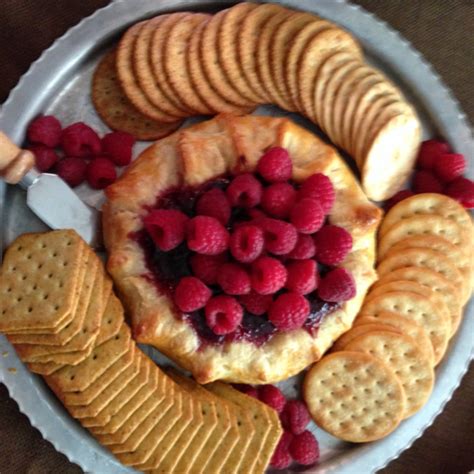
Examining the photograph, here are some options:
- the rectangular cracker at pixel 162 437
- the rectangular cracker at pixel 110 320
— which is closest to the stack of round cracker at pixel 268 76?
the rectangular cracker at pixel 110 320

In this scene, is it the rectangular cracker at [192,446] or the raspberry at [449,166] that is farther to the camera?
the raspberry at [449,166]

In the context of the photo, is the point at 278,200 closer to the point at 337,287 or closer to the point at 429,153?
the point at 337,287

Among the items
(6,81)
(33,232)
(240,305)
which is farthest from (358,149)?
(6,81)

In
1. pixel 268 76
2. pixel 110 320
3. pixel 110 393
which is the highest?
pixel 268 76

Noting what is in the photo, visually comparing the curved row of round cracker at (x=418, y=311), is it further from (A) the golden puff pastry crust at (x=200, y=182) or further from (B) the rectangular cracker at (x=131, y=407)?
(B) the rectangular cracker at (x=131, y=407)

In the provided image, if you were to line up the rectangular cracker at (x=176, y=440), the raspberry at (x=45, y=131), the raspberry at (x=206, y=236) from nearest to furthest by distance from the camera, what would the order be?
the raspberry at (x=206, y=236) < the rectangular cracker at (x=176, y=440) < the raspberry at (x=45, y=131)

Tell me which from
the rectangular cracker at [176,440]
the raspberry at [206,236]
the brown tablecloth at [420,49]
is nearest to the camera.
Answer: the raspberry at [206,236]

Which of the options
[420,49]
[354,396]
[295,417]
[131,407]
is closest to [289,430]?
[295,417]
